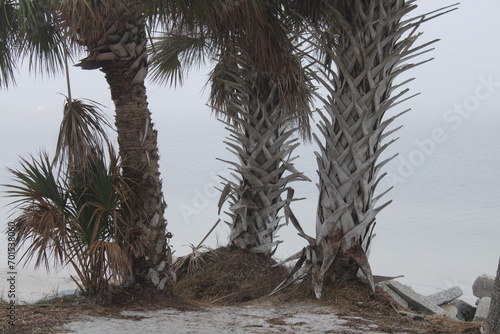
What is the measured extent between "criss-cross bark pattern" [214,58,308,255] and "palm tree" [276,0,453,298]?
1109 millimetres

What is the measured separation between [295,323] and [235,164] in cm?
245

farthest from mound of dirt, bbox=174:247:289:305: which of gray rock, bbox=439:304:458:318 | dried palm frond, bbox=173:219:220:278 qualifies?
gray rock, bbox=439:304:458:318

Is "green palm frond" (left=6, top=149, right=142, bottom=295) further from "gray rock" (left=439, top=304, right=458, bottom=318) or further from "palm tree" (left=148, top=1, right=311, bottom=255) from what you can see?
"gray rock" (left=439, top=304, right=458, bottom=318)

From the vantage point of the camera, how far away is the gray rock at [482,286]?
28.6 feet

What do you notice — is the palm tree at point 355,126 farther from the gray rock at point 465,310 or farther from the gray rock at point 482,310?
the gray rock at point 465,310

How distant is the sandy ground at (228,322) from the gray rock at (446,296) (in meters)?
3.46

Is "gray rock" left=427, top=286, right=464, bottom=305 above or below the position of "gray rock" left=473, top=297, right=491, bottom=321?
above

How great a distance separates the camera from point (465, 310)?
8219 mm

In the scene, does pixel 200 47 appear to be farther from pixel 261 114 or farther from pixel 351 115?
pixel 351 115

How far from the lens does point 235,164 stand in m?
6.65

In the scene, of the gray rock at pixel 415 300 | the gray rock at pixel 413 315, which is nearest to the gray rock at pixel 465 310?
the gray rock at pixel 415 300

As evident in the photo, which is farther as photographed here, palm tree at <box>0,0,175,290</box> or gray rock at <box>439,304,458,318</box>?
gray rock at <box>439,304,458,318</box>

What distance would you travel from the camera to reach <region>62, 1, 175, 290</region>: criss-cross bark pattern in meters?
5.05

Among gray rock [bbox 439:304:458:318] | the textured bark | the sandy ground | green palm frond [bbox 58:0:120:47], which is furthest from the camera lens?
gray rock [bbox 439:304:458:318]
